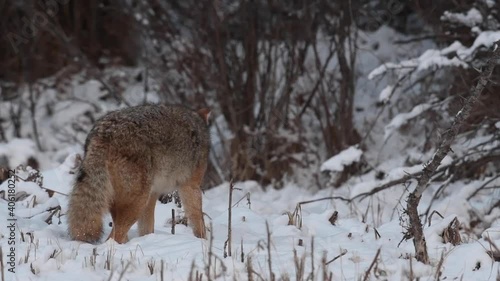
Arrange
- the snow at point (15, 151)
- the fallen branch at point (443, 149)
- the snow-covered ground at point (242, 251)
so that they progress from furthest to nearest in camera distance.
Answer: the snow at point (15, 151), the fallen branch at point (443, 149), the snow-covered ground at point (242, 251)

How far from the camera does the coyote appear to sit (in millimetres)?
6621

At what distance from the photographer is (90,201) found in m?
6.59

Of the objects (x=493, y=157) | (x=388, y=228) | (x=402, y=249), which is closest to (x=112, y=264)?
(x=402, y=249)

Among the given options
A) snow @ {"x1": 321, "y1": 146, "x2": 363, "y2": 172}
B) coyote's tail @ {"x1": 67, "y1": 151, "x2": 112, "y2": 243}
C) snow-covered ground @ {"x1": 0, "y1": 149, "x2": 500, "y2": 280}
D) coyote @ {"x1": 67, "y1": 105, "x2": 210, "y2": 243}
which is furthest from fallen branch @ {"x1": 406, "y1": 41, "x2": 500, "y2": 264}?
snow @ {"x1": 321, "y1": 146, "x2": 363, "y2": 172}

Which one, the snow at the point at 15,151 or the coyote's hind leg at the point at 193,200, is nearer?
the coyote's hind leg at the point at 193,200

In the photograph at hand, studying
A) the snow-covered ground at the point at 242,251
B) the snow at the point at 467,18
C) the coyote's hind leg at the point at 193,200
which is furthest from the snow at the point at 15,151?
the snow at the point at 467,18

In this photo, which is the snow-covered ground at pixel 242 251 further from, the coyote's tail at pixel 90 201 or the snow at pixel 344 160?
the snow at pixel 344 160

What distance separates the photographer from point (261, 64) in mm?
15000

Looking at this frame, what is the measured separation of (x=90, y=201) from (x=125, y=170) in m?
0.37

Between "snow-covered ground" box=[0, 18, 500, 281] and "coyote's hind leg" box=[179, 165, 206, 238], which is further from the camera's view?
"coyote's hind leg" box=[179, 165, 206, 238]

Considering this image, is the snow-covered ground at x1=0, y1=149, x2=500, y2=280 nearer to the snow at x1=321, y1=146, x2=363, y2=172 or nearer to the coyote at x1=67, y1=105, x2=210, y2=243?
the coyote at x1=67, y1=105, x2=210, y2=243

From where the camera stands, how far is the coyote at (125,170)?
21.7 feet

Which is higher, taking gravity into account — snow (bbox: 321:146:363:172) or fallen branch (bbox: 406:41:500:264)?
snow (bbox: 321:146:363:172)

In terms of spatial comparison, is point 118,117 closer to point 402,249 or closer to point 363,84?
point 402,249
